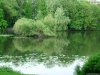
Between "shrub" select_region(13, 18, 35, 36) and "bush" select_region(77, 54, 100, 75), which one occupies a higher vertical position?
"bush" select_region(77, 54, 100, 75)

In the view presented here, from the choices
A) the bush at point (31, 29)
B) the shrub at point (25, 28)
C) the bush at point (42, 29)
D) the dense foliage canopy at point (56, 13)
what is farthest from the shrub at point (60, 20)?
the shrub at point (25, 28)

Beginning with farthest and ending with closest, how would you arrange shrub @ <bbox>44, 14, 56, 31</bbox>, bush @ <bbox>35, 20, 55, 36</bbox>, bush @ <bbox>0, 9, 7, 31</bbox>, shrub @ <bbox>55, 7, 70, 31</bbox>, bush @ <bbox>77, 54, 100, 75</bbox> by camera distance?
bush @ <bbox>0, 9, 7, 31</bbox>, shrub @ <bbox>55, 7, 70, 31</bbox>, shrub @ <bbox>44, 14, 56, 31</bbox>, bush @ <bbox>35, 20, 55, 36</bbox>, bush @ <bbox>77, 54, 100, 75</bbox>

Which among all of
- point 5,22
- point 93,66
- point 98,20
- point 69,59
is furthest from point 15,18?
point 93,66

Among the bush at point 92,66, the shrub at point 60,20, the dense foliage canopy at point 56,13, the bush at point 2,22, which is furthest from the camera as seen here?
the dense foliage canopy at point 56,13

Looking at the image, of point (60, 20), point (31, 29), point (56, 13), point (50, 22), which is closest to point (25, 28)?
point (31, 29)

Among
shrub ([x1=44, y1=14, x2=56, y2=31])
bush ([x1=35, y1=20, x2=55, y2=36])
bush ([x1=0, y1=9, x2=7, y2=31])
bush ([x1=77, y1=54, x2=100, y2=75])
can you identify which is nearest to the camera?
bush ([x1=77, y1=54, x2=100, y2=75])

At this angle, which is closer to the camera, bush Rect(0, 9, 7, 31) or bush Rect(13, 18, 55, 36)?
bush Rect(13, 18, 55, 36)

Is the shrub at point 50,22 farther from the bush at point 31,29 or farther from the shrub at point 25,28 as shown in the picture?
the shrub at point 25,28

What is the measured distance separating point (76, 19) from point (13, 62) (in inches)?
2055

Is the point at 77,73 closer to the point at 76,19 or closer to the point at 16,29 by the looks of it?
the point at 16,29

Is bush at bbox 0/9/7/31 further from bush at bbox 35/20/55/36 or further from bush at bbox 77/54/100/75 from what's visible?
bush at bbox 77/54/100/75

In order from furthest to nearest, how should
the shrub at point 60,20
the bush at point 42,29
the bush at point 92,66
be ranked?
1. the shrub at point 60,20
2. the bush at point 42,29
3. the bush at point 92,66

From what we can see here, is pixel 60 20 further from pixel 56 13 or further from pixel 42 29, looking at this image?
pixel 42 29

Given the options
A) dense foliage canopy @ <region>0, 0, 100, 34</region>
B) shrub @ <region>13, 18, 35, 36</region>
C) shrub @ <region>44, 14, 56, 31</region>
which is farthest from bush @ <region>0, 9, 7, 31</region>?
shrub @ <region>13, 18, 35, 36</region>
